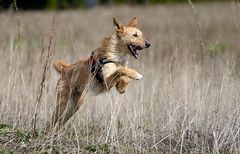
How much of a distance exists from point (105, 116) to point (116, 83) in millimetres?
918

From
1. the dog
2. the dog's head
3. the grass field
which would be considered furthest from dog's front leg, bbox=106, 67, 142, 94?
the dog's head

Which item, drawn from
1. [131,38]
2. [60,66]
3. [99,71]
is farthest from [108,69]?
[60,66]

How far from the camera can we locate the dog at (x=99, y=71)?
19.9 ft

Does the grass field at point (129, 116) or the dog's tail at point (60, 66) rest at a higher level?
the dog's tail at point (60, 66)

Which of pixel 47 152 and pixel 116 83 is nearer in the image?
pixel 47 152

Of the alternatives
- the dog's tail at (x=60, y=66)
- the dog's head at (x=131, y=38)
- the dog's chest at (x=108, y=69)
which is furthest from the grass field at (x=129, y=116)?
the dog's head at (x=131, y=38)

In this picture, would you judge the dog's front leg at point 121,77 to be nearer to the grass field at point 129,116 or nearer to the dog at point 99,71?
the dog at point 99,71

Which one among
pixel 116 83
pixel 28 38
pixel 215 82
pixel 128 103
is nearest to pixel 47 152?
pixel 116 83

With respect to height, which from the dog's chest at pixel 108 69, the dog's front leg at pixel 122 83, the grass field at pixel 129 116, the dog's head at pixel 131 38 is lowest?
the grass field at pixel 129 116

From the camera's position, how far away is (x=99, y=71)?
6082 millimetres

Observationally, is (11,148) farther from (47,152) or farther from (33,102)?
(33,102)

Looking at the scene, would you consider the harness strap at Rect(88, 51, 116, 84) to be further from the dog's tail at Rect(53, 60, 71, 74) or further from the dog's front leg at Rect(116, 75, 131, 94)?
the dog's tail at Rect(53, 60, 71, 74)

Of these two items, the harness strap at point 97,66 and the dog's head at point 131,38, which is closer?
the harness strap at point 97,66

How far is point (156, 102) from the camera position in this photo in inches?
275
